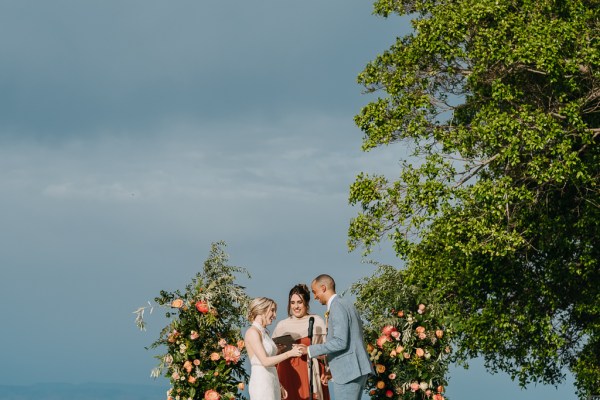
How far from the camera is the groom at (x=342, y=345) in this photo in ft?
29.9

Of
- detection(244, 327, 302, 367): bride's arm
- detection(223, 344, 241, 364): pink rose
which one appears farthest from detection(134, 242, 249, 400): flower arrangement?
detection(244, 327, 302, 367): bride's arm

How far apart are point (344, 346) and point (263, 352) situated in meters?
1.38

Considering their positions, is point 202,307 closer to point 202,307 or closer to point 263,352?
point 202,307

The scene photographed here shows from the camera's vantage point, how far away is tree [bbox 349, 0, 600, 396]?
1467 cm

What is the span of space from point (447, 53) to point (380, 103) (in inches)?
68.0

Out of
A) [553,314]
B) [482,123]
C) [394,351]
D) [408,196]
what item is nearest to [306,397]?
[394,351]

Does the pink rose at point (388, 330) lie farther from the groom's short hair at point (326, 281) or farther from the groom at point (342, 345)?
the groom's short hair at point (326, 281)

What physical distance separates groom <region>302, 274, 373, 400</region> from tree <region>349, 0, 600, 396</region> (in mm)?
5987

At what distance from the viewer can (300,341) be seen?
1121 cm

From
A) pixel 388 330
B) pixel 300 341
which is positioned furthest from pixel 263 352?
pixel 388 330

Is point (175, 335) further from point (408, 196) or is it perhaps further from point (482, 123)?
point (482, 123)

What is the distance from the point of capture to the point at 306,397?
11484 millimetres

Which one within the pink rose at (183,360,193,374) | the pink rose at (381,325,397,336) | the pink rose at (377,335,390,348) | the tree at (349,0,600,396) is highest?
the tree at (349,0,600,396)

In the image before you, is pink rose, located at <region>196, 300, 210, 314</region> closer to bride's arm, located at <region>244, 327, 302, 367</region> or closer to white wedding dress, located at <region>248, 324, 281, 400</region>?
white wedding dress, located at <region>248, 324, 281, 400</region>
